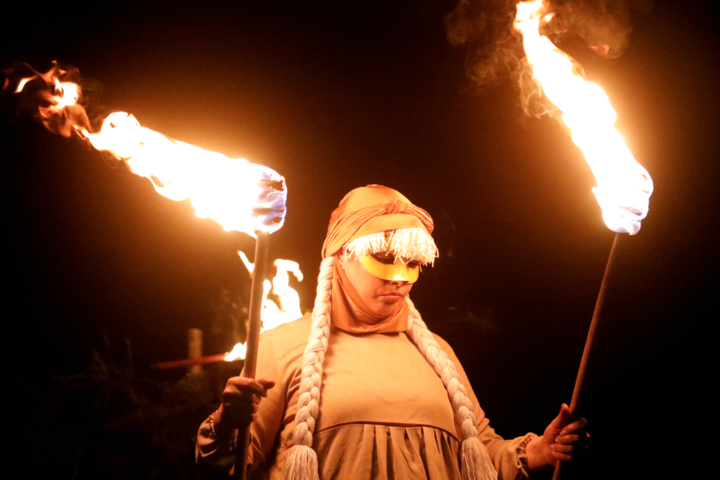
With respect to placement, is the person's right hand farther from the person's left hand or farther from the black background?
the black background

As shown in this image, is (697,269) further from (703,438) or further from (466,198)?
(466,198)

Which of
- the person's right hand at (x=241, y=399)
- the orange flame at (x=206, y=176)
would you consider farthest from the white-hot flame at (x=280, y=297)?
the person's right hand at (x=241, y=399)

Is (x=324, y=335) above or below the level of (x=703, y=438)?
above

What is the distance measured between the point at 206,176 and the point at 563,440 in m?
1.58

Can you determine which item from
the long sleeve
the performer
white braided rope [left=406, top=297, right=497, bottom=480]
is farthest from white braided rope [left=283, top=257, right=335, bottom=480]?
white braided rope [left=406, top=297, right=497, bottom=480]

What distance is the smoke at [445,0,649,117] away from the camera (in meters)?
2.70

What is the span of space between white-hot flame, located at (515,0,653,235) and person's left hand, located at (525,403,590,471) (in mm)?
735

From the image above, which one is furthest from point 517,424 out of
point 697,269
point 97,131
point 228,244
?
point 97,131

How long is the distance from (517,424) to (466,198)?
1.42m

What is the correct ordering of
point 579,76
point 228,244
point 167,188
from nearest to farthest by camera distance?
point 167,188 → point 579,76 → point 228,244

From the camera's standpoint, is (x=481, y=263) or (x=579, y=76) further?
(x=481, y=263)

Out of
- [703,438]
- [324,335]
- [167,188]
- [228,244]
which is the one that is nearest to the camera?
[167,188]

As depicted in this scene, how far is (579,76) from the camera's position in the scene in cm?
196

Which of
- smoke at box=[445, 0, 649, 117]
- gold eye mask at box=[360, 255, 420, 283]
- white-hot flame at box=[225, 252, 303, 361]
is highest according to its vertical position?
smoke at box=[445, 0, 649, 117]
